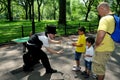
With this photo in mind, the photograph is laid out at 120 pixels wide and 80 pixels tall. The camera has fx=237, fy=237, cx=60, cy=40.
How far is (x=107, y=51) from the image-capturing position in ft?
18.7

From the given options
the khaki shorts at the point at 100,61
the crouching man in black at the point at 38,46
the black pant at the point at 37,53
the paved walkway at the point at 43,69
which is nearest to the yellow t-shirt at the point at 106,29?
the khaki shorts at the point at 100,61

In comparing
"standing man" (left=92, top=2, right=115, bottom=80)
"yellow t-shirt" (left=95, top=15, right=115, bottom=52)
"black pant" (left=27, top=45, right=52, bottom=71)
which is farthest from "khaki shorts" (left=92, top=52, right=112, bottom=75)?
"black pant" (left=27, top=45, right=52, bottom=71)

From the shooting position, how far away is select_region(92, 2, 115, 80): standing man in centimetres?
533

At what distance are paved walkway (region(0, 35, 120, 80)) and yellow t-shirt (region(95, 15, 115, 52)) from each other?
6.31 ft

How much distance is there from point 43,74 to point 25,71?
2.33 feet

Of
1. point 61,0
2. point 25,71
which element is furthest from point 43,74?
point 61,0

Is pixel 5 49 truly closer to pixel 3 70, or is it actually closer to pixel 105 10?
pixel 3 70

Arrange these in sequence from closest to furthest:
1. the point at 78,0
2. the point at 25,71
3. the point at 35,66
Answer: the point at 25,71 → the point at 35,66 → the point at 78,0

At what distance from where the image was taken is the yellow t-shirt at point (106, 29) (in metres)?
5.35

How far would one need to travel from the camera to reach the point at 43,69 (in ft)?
28.3

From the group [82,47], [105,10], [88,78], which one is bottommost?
[88,78]

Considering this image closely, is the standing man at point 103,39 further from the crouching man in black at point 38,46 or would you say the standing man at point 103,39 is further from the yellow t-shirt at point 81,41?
the yellow t-shirt at point 81,41

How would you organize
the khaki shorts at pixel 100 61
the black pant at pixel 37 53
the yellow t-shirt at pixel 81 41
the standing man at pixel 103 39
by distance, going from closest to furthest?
the standing man at pixel 103 39 → the khaki shorts at pixel 100 61 → the yellow t-shirt at pixel 81 41 → the black pant at pixel 37 53

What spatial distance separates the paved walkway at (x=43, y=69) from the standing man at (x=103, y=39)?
1.59 meters
